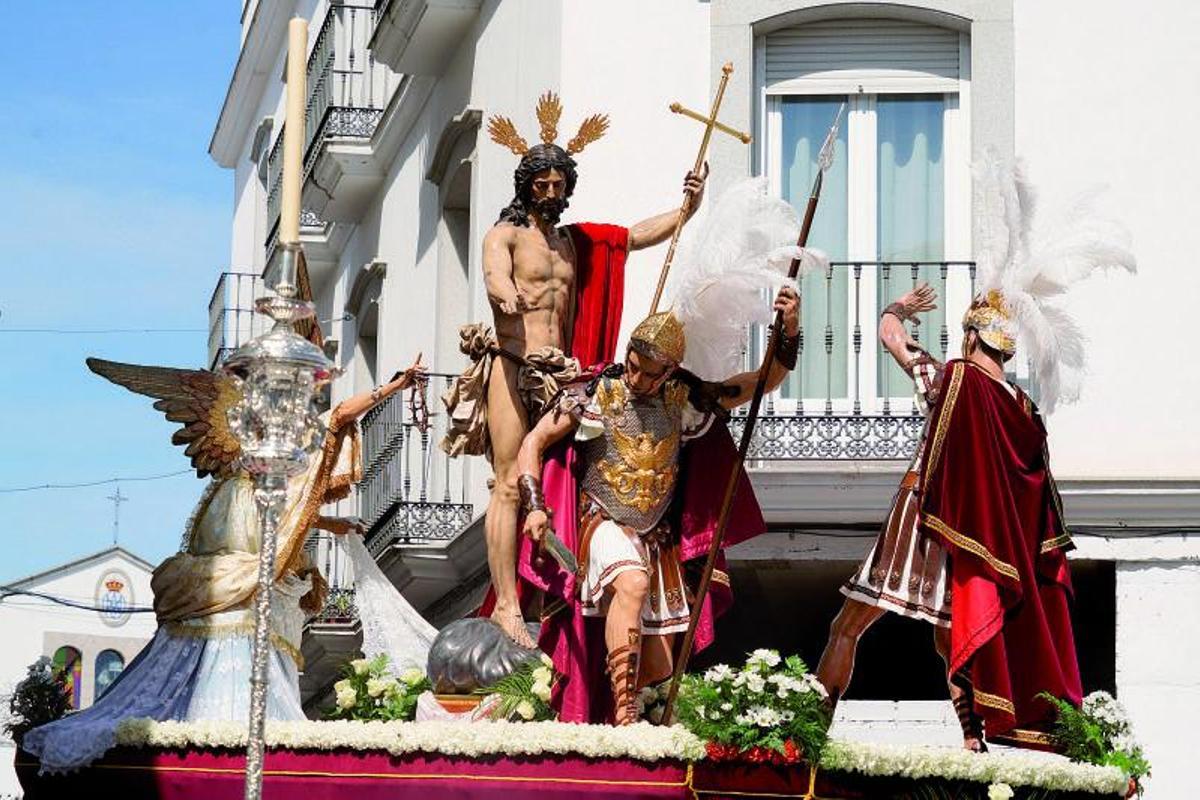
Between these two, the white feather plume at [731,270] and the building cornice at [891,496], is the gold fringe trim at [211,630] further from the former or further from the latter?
the building cornice at [891,496]

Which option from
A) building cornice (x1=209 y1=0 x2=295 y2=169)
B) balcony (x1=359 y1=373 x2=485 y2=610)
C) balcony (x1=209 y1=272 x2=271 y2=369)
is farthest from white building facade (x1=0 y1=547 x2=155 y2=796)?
balcony (x1=359 y1=373 x2=485 y2=610)

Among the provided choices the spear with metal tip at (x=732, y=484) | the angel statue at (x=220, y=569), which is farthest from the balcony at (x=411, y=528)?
the spear with metal tip at (x=732, y=484)

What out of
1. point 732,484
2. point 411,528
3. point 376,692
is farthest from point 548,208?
point 411,528

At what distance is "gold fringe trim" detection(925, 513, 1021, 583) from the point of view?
11.7 metres

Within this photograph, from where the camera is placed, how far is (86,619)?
3925 cm

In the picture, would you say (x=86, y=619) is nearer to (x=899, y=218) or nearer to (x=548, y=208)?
(x=899, y=218)

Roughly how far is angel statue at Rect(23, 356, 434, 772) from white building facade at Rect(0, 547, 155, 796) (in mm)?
Answer: 25494

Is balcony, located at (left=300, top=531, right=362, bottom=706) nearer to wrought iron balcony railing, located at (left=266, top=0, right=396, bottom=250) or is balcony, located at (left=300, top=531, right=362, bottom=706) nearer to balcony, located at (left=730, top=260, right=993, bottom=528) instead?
wrought iron balcony railing, located at (left=266, top=0, right=396, bottom=250)

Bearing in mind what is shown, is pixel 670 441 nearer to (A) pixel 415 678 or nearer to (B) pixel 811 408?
(A) pixel 415 678

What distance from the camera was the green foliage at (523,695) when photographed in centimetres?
1175

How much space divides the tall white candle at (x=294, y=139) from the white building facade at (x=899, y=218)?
7.77 meters

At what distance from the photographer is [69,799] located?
11.1 meters

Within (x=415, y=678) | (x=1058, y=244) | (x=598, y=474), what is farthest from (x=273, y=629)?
(x=1058, y=244)

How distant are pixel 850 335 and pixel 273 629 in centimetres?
540
